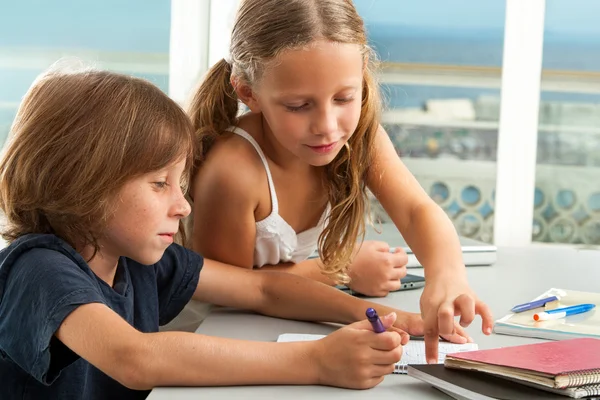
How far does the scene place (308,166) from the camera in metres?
1.44

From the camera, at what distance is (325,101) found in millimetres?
1144

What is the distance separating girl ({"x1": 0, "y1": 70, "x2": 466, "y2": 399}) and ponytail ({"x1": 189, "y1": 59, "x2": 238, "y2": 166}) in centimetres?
28

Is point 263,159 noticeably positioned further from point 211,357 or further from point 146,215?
point 211,357

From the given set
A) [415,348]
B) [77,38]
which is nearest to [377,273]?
[415,348]

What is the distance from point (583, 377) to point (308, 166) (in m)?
0.73

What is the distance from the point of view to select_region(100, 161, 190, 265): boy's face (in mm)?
993

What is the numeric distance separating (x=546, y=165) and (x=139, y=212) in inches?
133

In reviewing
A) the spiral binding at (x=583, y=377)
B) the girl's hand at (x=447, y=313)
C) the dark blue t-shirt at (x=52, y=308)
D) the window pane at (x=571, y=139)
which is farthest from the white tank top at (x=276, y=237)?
the window pane at (x=571, y=139)

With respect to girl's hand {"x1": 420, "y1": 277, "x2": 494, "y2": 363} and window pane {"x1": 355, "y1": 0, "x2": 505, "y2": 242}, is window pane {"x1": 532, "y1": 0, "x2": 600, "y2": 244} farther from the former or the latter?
girl's hand {"x1": 420, "y1": 277, "x2": 494, "y2": 363}

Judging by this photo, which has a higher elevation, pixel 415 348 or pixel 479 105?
pixel 479 105

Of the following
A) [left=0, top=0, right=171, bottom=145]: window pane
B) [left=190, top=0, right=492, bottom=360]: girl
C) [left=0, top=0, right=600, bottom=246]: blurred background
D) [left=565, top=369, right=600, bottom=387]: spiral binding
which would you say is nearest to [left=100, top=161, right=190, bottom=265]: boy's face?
[left=190, top=0, right=492, bottom=360]: girl

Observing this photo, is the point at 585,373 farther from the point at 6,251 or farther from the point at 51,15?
the point at 51,15

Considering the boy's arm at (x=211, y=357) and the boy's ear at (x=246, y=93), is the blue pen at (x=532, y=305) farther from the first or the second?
the boy's ear at (x=246, y=93)

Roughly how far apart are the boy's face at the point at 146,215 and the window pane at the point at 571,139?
3.18m
